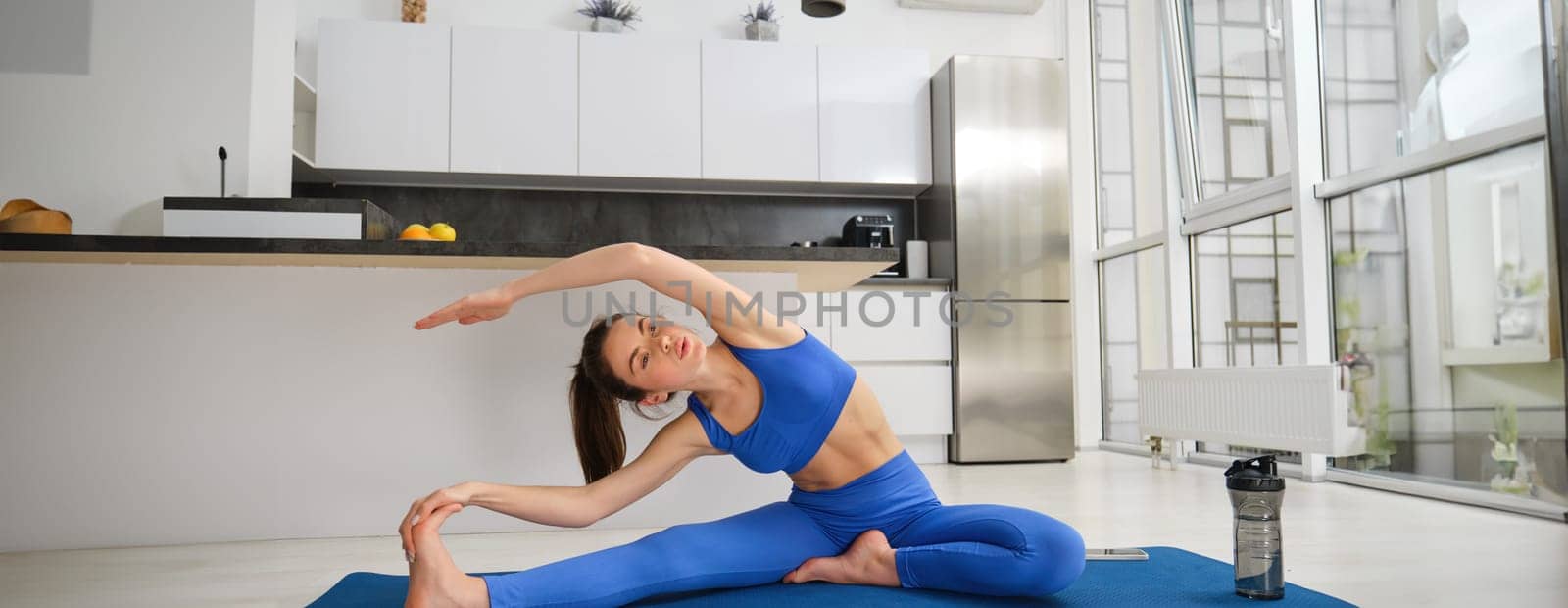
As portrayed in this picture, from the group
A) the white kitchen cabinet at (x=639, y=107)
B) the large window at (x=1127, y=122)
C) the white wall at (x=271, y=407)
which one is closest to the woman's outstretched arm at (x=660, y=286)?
the white wall at (x=271, y=407)

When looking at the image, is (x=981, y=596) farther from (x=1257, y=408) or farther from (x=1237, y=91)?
(x=1237, y=91)

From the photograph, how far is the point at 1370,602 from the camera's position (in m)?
2.06

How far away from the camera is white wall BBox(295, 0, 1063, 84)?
5.59m

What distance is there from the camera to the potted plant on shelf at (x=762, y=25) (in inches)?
221

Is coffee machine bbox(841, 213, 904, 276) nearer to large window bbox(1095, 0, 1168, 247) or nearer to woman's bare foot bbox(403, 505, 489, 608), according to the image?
large window bbox(1095, 0, 1168, 247)

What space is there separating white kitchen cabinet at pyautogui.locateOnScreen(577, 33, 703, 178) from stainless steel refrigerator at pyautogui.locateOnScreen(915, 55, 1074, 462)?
1.33m

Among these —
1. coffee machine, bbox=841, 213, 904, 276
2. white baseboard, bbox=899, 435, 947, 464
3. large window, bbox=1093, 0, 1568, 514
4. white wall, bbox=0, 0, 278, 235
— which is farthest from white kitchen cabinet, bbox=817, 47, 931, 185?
white wall, bbox=0, 0, 278, 235

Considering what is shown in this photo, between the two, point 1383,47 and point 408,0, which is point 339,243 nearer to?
A: point 408,0

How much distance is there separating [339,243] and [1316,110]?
3.62 meters

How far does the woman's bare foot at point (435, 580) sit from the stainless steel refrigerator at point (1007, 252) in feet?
12.8

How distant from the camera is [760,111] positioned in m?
5.48

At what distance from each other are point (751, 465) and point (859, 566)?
0.92ft

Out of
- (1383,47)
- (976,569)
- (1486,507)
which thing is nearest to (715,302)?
(976,569)

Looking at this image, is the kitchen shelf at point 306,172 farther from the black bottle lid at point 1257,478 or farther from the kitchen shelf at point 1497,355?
the kitchen shelf at point 1497,355
